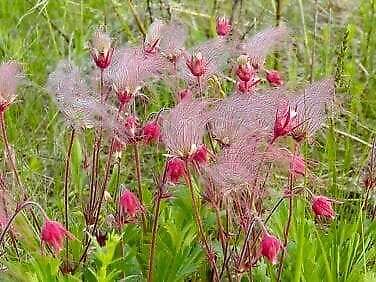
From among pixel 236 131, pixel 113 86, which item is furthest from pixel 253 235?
pixel 113 86

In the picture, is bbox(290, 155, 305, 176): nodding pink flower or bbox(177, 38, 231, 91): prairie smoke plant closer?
bbox(290, 155, 305, 176): nodding pink flower

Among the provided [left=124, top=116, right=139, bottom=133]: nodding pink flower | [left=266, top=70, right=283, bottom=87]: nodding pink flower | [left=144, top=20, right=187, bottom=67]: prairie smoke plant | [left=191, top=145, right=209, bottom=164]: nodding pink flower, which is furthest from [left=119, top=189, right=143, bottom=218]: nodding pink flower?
[left=266, top=70, right=283, bottom=87]: nodding pink flower

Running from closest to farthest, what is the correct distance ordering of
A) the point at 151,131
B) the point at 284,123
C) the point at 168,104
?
the point at 284,123
the point at 151,131
the point at 168,104

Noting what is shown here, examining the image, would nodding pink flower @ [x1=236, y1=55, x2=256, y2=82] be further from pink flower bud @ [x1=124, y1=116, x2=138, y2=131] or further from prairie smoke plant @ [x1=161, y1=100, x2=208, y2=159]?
pink flower bud @ [x1=124, y1=116, x2=138, y2=131]

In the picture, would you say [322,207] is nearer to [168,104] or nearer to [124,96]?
[124,96]

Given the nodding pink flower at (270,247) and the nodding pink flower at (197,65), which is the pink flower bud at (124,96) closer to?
the nodding pink flower at (197,65)

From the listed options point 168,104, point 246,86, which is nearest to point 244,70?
point 246,86

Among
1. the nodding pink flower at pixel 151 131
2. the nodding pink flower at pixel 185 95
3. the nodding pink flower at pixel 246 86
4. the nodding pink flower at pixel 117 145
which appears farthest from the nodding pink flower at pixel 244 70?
the nodding pink flower at pixel 117 145
